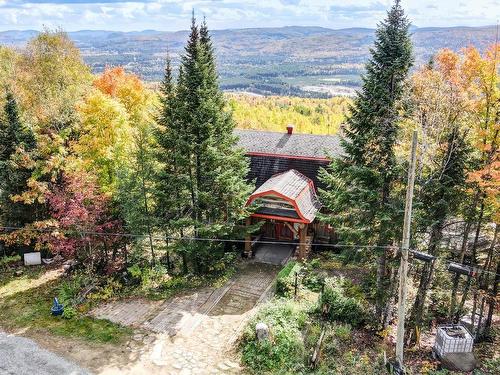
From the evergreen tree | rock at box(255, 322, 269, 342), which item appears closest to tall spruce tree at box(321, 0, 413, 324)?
the evergreen tree

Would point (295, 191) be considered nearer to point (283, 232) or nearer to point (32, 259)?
point (283, 232)

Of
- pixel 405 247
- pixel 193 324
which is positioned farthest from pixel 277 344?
pixel 405 247

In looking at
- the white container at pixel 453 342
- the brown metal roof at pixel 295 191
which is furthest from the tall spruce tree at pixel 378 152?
the brown metal roof at pixel 295 191

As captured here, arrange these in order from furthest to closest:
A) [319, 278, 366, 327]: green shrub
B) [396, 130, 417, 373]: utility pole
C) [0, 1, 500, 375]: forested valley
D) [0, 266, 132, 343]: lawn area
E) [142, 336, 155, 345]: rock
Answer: [319, 278, 366, 327]: green shrub < [0, 266, 132, 343]: lawn area < [142, 336, 155, 345]: rock < [0, 1, 500, 375]: forested valley < [396, 130, 417, 373]: utility pole

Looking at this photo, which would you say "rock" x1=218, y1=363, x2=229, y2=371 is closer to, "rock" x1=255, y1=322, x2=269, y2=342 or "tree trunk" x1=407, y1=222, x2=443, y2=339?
"rock" x1=255, y1=322, x2=269, y2=342

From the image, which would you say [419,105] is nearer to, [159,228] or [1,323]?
[159,228]

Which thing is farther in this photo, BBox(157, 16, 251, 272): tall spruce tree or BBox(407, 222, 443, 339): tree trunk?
BBox(157, 16, 251, 272): tall spruce tree
